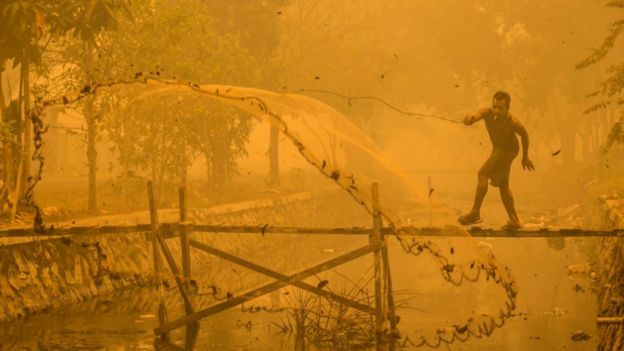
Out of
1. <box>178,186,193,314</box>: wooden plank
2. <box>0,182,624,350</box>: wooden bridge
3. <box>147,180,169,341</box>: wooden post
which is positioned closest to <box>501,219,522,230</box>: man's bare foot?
<box>0,182,624,350</box>: wooden bridge

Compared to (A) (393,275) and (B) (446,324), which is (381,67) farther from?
(B) (446,324)

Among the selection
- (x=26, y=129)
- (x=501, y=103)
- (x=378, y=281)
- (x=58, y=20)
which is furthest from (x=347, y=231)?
(x=26, y=129)

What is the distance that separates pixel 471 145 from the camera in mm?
66625

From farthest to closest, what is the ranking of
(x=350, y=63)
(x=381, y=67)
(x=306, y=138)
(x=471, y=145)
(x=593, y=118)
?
(x=471, y=145)
(x=593, y=118)
(x=381, y=67)
(x=350, y=63)
(x=306, y=138)

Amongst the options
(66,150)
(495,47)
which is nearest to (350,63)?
(495,47)

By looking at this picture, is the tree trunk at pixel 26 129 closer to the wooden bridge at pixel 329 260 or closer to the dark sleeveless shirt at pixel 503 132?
the wooden bridge at pixel 329 260

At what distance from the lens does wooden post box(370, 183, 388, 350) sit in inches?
444

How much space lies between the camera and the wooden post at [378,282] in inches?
444

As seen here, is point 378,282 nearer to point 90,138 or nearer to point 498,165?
point 498,165

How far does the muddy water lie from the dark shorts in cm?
122

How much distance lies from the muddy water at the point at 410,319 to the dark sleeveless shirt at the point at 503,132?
1578 mm

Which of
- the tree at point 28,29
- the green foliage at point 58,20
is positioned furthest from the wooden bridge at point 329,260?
the green foliage at point 58,20

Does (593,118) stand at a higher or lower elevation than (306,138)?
higher

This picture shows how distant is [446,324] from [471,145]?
52.1 m
